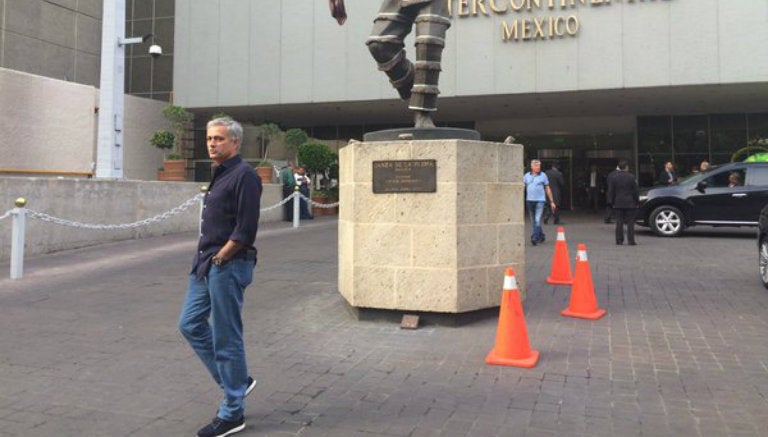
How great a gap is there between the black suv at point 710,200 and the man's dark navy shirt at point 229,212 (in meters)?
13.3

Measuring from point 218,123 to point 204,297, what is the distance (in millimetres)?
1029

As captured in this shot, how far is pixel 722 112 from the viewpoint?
80.0 feet

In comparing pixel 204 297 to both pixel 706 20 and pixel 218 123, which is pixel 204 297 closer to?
pixel 218 123

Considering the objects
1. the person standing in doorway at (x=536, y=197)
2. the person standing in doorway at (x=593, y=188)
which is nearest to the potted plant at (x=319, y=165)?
the person standing in doorway at (x=536, y=197)

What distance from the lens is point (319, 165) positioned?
2202 cm

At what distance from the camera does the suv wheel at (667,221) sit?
1424 cm

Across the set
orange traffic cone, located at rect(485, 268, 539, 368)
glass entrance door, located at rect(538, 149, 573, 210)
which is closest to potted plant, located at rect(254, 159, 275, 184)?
glass entrance door, located at rect(538, 149, 573, 210)

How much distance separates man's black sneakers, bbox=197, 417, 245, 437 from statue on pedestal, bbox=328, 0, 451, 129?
3.83 meters

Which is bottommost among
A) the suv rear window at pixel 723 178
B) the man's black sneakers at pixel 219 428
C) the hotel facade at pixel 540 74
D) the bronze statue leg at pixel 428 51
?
the man's black sneakers at pixel 219 428

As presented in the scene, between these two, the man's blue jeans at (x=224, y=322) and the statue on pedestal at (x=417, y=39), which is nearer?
the man's blue jeans at (x=224, y=322)

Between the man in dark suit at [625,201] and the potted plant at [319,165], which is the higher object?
the potted plant at [319,165]

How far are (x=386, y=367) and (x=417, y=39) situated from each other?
361 centimetres

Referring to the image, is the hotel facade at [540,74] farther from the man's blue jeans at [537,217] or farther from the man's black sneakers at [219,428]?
the man's black sneakers at [219,428]

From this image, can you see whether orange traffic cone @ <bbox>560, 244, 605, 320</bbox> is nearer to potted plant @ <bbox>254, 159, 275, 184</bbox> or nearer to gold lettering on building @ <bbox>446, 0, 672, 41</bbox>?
gold lettering on building @ <bbox>446, 0, 672, 41</bbox>
